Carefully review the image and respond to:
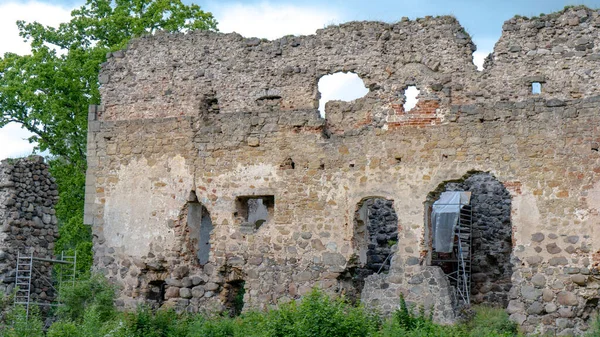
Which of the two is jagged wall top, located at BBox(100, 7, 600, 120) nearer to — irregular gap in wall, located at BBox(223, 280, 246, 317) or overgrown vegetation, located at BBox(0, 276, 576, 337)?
irregular gap in wall, located at BBox(223, 280, 246, 317)

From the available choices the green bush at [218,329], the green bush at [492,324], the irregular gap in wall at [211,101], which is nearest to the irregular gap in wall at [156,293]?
the green bush at [218,329]

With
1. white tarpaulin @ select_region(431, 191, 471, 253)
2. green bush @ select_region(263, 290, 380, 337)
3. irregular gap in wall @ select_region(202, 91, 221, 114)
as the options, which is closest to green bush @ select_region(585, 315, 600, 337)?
green bush @ select_region(263, 290, 380, 337)

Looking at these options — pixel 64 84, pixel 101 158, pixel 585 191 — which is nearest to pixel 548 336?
pixel 585 191

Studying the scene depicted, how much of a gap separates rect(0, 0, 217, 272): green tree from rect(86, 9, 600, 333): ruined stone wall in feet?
16.8

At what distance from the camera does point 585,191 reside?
13.9 meters

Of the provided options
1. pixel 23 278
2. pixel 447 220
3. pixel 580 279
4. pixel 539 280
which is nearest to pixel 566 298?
pixel 580 279

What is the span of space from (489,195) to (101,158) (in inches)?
286

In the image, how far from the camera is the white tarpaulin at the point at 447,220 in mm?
17938

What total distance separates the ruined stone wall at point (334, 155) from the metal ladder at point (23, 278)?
1219 millimetres

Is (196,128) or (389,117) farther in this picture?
(196,128)

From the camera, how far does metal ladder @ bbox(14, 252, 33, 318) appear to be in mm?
16969

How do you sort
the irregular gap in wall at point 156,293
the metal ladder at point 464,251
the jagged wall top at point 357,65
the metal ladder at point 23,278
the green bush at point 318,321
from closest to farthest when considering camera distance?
the green bush at point 318,321
the jagged wall top at point 357,65
the irregular gap in wall at point 156,293
the metal ladder at point 23,278
the metal ladder at point 464,251

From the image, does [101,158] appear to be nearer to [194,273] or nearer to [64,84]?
[194,273]

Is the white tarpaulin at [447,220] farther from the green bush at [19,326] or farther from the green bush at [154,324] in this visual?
the green bush at [19,326]
